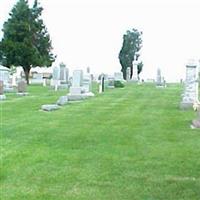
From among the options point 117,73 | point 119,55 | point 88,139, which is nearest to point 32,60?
point 117,73

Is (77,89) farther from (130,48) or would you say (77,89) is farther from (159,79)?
(130,48)

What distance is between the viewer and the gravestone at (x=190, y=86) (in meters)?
19.1

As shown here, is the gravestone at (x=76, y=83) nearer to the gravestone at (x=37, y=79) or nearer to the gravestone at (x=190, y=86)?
the gravestone at (x=190, y=86)

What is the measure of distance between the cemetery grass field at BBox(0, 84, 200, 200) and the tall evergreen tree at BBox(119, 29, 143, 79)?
43728 millimetres

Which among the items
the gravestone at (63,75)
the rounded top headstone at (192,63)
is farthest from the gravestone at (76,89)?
the gravestone at (63,75)

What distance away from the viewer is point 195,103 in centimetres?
1898

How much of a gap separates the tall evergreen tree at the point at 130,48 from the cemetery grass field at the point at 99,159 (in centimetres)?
4373

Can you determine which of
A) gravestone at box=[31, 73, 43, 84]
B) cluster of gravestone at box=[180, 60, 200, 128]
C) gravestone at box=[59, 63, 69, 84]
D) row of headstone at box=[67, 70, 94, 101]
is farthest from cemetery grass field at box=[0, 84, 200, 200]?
gravestone at box=[31, 73, 43, 84]

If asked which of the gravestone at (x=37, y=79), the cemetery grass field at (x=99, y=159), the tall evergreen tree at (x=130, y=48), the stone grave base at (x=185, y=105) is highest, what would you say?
the tall evergreen tree at (x=130, y=48)

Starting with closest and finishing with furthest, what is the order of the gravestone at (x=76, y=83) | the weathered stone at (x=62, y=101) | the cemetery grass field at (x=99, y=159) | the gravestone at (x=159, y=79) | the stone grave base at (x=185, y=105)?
the cemetery grass field at (x=99, y=159)
the stone grave base at (x=185, y=105)
the weathered stone at (x=62, y=101)
the gravestone at (x=76, y=83)
the gravestone at (x=159, y=79)

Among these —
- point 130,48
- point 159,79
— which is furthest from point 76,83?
point 130,48

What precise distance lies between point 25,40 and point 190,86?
3193 centimetres

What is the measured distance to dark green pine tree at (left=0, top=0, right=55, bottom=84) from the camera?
49181 millimetres

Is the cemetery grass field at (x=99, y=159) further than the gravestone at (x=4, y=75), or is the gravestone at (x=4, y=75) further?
the gravestone at (x=4, y=75)
